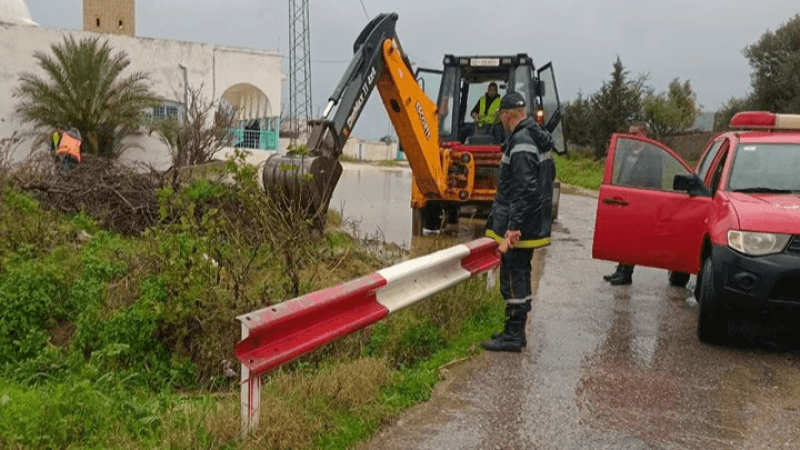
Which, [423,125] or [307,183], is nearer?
[307,183]

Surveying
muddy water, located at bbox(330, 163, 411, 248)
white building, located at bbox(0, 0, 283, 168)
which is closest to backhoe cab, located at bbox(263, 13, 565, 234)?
muddy water, located at bbox(330, 163, 411, 248)

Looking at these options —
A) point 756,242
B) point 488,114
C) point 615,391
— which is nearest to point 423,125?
point 488,114

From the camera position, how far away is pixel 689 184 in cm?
779

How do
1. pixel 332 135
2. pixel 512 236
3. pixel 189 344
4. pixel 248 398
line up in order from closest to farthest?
pixel 248 398 → pixel 189 344 → pixel 512 236 → pixel 332 135

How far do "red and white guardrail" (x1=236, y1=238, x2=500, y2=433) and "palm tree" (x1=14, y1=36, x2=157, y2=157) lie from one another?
73.1 ft

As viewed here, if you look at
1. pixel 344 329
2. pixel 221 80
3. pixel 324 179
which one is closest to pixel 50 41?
pixel 221 80

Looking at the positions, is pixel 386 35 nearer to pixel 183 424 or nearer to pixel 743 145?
pixel 743 145

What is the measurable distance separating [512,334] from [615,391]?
3.77 feet

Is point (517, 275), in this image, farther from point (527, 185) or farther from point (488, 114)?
point (488, 114)

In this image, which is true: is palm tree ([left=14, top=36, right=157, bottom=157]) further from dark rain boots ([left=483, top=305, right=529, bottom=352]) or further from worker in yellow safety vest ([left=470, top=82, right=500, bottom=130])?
dark rain boots ([left=483, top=305, right=529, bottom=352])

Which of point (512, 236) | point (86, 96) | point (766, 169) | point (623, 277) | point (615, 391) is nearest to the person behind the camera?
point (615, 391)

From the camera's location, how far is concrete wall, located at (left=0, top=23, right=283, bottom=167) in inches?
1156

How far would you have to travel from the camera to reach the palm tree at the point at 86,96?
1041 inches

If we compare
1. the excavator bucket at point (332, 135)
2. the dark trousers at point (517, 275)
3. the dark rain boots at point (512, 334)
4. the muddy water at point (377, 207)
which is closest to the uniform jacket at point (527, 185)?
the dark trousers at point (517, 275)
